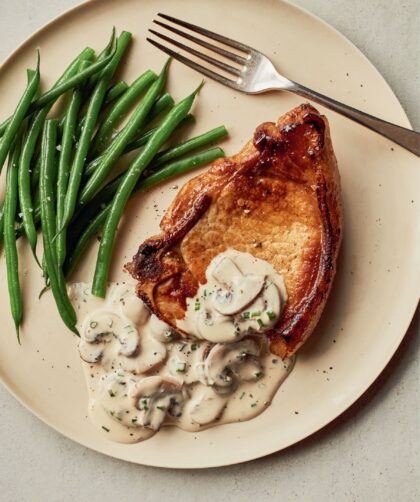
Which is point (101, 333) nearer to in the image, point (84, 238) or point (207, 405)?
point (84, 238)

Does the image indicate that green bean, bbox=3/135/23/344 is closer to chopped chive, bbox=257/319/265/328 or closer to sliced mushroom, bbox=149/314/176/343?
sliced mushroom, bbox=149/314/176/343

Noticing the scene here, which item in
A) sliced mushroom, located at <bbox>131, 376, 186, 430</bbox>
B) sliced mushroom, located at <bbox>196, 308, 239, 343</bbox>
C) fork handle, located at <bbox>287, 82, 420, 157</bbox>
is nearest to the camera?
sliced mushroom, located at <bbox>196, 308, 239, 343</bbox>

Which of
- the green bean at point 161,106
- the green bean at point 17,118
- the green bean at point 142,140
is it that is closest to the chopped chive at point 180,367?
the green bean at point 142,140

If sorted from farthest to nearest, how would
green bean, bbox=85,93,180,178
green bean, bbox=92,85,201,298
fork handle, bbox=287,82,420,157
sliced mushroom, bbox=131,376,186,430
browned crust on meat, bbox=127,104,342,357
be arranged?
green bean, bbox=85,93,180,178 < green bean, bbox=92,85,201,298 < sliced mushroom, bbox=131,376,186,430 < fork handle, bbox=287,82,420,157 < browned crust on meat, bbox=127,104,342,357

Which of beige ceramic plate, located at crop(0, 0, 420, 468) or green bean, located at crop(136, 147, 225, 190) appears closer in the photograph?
beige ceramic plate, located at crop(0, 0, 420, 468)

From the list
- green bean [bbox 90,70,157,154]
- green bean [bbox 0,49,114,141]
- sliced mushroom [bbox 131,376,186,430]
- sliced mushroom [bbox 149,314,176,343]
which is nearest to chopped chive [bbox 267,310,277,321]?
sliced mushroom [bbox 149,314,176,343]

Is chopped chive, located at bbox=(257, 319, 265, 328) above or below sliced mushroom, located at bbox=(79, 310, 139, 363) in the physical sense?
above

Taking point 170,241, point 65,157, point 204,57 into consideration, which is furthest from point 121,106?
point 170,241

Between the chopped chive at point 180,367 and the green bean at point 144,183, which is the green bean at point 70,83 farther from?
the chopped chive at point 180,367
